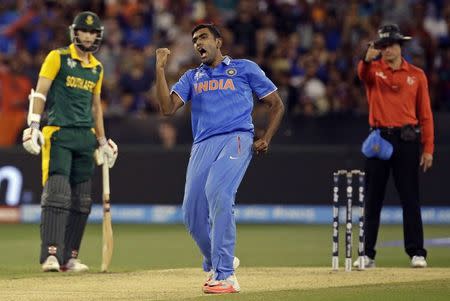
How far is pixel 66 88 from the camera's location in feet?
40.1

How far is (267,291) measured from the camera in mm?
10086

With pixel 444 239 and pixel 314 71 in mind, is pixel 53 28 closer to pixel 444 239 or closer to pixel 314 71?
pixel 314 71

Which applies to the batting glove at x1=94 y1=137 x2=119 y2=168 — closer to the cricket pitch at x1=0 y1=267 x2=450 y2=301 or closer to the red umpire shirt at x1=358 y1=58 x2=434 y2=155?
the cricket pitch at x1=0 y1=267 x2=450 y2=301

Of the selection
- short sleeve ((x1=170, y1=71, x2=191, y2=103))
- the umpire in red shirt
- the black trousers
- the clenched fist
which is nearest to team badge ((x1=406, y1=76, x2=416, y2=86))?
the umpire in red shirt

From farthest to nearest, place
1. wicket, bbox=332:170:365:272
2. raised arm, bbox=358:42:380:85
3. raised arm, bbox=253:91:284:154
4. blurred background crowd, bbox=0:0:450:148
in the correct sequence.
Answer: blurred background crowd, bbox=0:0:450:148
raised arm, bbox=358:42:380:85
wicket, bbox=332:170:365:272
raised arm, bbox=253:91:284:154

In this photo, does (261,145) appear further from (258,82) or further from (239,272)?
(239,272)

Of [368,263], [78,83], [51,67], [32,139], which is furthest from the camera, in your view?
[368,263]

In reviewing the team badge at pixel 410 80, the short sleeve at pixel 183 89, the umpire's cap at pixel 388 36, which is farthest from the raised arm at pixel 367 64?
the short sleeve at pixel 183 89

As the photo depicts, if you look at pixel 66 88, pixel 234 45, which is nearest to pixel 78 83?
pixel 66 88

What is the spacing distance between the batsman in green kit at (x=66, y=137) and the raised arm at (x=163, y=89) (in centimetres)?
225

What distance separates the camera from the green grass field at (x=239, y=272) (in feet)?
32.6

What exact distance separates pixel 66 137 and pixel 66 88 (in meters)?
0.47

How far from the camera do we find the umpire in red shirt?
12797 millimetres

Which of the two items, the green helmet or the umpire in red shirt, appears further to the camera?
the umpire in red shirt
